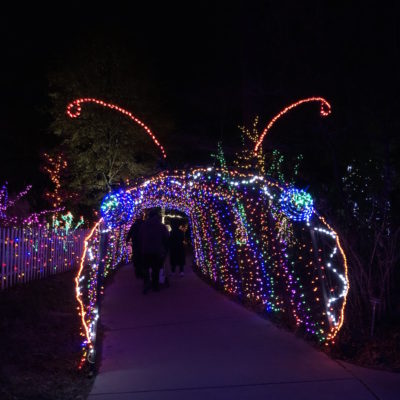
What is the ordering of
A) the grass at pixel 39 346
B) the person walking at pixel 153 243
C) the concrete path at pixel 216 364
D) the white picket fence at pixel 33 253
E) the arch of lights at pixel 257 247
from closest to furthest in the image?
the concrete path at pixel 216 364 → the grass at pixel 39 346 → the arch of lights at pixel 257 247 → the white picket fence at pixel 33 253 → the person walking at pixel 153 243

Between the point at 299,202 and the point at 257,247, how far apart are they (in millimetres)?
2755

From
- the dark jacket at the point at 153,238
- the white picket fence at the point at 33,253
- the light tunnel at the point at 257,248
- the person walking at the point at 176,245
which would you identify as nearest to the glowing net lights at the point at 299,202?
the light tunnel at the point at 257,248

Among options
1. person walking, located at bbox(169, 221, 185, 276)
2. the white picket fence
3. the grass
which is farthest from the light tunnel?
the white picket fence

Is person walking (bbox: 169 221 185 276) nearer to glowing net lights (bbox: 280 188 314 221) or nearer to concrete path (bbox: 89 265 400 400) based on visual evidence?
concrete path (bbox: 89 265 400 400)

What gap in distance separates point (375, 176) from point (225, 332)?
4001 millimetres

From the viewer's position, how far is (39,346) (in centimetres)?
696

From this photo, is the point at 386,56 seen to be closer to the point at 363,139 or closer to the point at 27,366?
the point at 363,139

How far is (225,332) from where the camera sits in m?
7.59

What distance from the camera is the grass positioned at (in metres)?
5.21

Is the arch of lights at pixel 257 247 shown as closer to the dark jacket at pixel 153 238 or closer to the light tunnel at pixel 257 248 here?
the light tunnel at pixel 257 248

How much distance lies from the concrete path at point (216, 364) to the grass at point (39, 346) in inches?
13.8

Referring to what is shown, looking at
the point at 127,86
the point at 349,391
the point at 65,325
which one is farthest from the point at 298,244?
the point at 127,86

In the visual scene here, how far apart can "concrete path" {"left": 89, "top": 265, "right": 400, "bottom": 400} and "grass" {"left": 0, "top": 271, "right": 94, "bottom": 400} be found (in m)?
0.35

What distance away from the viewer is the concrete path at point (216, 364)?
5.00 metres
